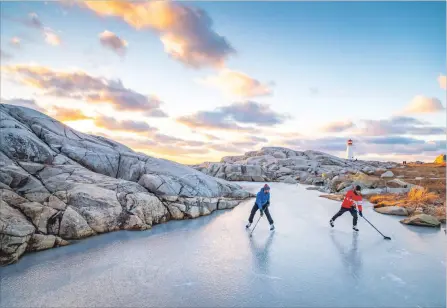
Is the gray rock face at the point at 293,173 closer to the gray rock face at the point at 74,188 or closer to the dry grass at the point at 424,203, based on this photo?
the dry grass at the point at 424,203

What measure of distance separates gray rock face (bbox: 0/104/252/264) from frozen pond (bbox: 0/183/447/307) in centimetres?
80

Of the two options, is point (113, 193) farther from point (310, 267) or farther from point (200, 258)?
point (310, 267)

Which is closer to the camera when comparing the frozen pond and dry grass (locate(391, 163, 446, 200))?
the frozen pond

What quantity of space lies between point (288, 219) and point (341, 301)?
9.47 meters

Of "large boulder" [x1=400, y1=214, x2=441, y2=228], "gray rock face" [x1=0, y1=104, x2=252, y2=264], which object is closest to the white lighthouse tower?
"large boulder" [x1=400, y1=214, x2=441, y2=228]

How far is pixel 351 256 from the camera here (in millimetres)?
9109

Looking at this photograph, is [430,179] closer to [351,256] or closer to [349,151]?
[351,256]

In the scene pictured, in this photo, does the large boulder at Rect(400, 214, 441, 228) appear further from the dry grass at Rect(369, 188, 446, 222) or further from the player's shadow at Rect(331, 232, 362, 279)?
the player's shadow at Rect(331, 232, 362, 279)

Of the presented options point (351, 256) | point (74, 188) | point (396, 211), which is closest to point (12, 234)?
point (74, 188)

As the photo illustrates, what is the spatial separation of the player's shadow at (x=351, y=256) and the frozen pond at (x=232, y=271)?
0.03 meters

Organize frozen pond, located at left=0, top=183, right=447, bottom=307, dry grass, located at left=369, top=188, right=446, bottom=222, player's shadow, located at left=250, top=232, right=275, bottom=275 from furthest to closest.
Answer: dry grass, located at left=369, top=188, right=446, bottom=222 → player's shadow, located at left=250, top=232, right=275, bottom=275 → frozen pond, located at left=0, top=183, right=447, bottom=307

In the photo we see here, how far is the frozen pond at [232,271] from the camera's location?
5.95 m

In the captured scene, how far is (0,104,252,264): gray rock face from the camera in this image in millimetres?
9062

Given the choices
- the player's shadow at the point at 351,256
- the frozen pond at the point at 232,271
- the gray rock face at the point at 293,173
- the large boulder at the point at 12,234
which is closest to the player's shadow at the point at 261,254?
the frozen pond at the point at 232,271
